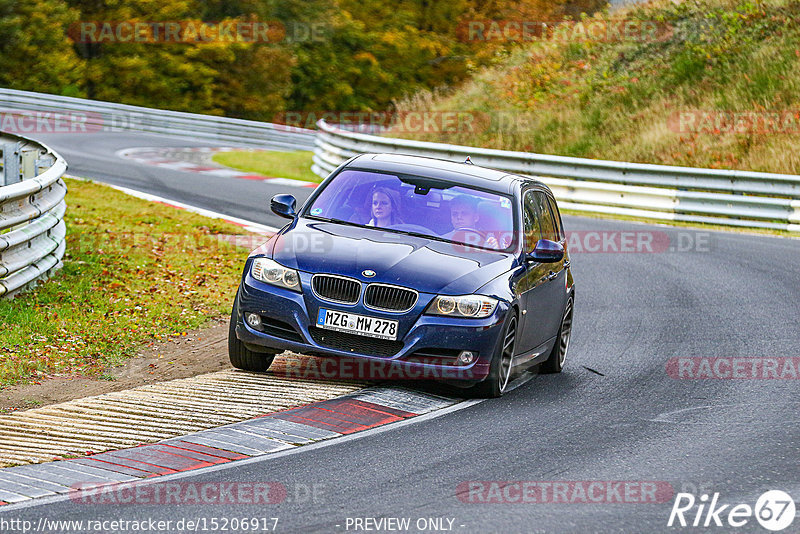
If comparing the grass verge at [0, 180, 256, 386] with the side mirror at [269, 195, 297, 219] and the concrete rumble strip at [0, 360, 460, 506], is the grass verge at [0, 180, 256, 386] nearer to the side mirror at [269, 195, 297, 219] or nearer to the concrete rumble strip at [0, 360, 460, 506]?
the concrete rumble strip at [0, 360, 460, 506]

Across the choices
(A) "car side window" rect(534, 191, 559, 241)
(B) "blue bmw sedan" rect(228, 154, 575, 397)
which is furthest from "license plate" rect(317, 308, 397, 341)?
(A) "car side window" rect(534, 191, 559, 241)

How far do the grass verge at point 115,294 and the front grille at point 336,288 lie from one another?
201cm

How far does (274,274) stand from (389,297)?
3.01ft

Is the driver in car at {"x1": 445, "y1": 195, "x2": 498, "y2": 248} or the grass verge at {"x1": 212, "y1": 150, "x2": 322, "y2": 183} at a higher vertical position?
the driver in car at {"x1": 445, "y1": 195, "x2": 498, "y2": 248}

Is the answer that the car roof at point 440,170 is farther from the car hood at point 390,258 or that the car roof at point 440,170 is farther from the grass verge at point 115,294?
the grass verge at point 115,294

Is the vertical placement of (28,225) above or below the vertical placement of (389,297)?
below

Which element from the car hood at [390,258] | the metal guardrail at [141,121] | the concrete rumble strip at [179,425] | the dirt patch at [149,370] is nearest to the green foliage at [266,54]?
the metal guardrail at [141,121]

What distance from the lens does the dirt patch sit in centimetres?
838

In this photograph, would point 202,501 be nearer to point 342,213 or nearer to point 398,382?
point 398,382

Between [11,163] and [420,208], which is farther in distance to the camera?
[11,163]

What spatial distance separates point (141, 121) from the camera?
38188 mm

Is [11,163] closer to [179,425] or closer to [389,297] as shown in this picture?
[389,297]

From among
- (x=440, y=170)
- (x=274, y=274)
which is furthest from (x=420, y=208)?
(x=274, y=274)

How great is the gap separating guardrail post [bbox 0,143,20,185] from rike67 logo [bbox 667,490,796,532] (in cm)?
852
